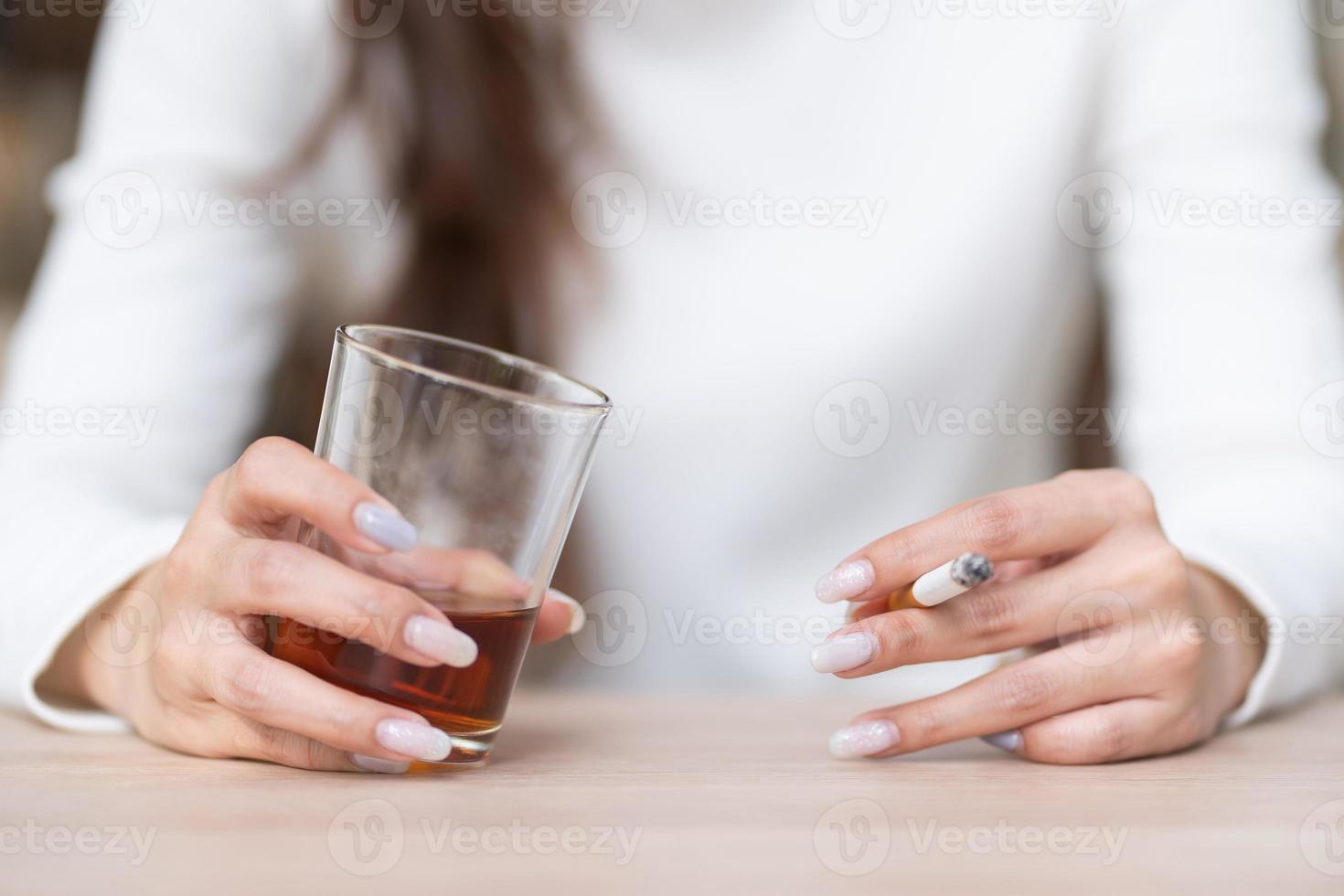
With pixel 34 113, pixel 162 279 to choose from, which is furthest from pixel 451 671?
pixel 34 113

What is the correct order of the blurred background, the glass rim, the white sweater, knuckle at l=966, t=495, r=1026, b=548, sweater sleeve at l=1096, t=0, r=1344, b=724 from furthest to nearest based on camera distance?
1. the blurred background
2. the white sweater
3. sweater sleeve at l=1096, t=0, r=1344, b=724
4. knuckle at l=966, t=495, r=1026, b=548
5. the glass rim

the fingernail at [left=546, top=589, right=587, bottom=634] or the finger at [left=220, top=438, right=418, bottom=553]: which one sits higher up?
the finger at [left=220, top=438, right=418, bottom=553]

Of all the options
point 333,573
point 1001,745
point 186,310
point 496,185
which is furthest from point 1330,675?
point 186,310

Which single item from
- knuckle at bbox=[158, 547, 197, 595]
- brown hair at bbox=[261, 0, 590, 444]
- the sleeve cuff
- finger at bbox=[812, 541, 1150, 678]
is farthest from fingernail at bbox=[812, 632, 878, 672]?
brown hair at bbox=[261, 0, 590, 444]

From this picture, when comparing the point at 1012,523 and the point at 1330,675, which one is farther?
the point at 1330,675

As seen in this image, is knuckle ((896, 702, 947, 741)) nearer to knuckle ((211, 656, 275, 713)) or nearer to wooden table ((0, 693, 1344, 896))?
wooden table ((0, 693, 1344, 896))

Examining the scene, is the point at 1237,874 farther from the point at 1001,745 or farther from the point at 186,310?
the point at 186,310
